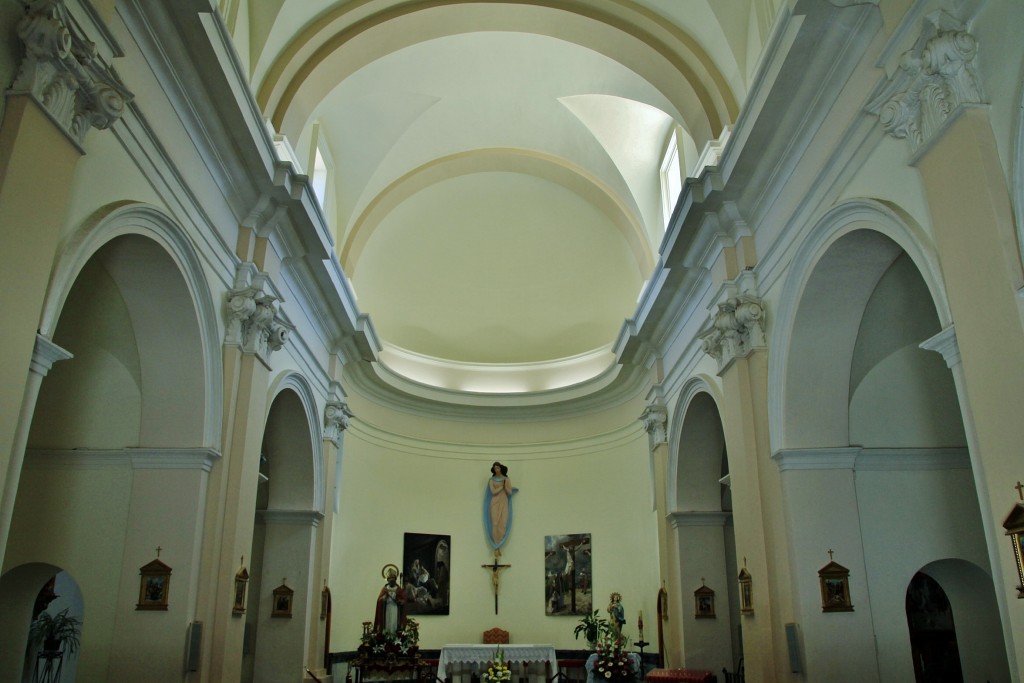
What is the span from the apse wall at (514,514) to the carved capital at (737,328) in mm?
5468

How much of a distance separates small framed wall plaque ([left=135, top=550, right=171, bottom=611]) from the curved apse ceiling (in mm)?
5343

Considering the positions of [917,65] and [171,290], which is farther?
[171,290]

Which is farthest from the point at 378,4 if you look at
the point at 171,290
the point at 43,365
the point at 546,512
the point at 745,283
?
the point at 546,512

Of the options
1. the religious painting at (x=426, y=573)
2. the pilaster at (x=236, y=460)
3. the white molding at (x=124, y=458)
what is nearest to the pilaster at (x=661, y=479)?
the religious painting at (x=426, y=573)

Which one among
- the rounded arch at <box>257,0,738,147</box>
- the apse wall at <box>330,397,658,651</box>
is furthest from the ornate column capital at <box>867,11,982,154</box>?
the apse wall at <box>330,397,658,651</box>

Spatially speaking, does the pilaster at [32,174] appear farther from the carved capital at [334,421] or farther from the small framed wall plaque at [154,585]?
the carved capital at [334,421]

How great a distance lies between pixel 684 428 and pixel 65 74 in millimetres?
9312

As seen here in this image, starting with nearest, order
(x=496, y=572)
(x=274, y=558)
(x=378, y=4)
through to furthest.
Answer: (x=378, y=4)
(x=274, y=558)
(x=496, y=572)

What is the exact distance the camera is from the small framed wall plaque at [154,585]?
755 centimetres

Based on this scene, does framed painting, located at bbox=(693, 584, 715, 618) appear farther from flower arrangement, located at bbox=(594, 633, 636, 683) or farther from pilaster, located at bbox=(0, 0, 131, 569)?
pilaster, located at bbox=(0, 0, 131, 569)

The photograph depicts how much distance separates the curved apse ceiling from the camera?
11125mm

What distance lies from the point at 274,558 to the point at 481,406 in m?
6.33

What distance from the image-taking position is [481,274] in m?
18.0

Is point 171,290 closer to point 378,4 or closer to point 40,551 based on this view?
point 40,551
